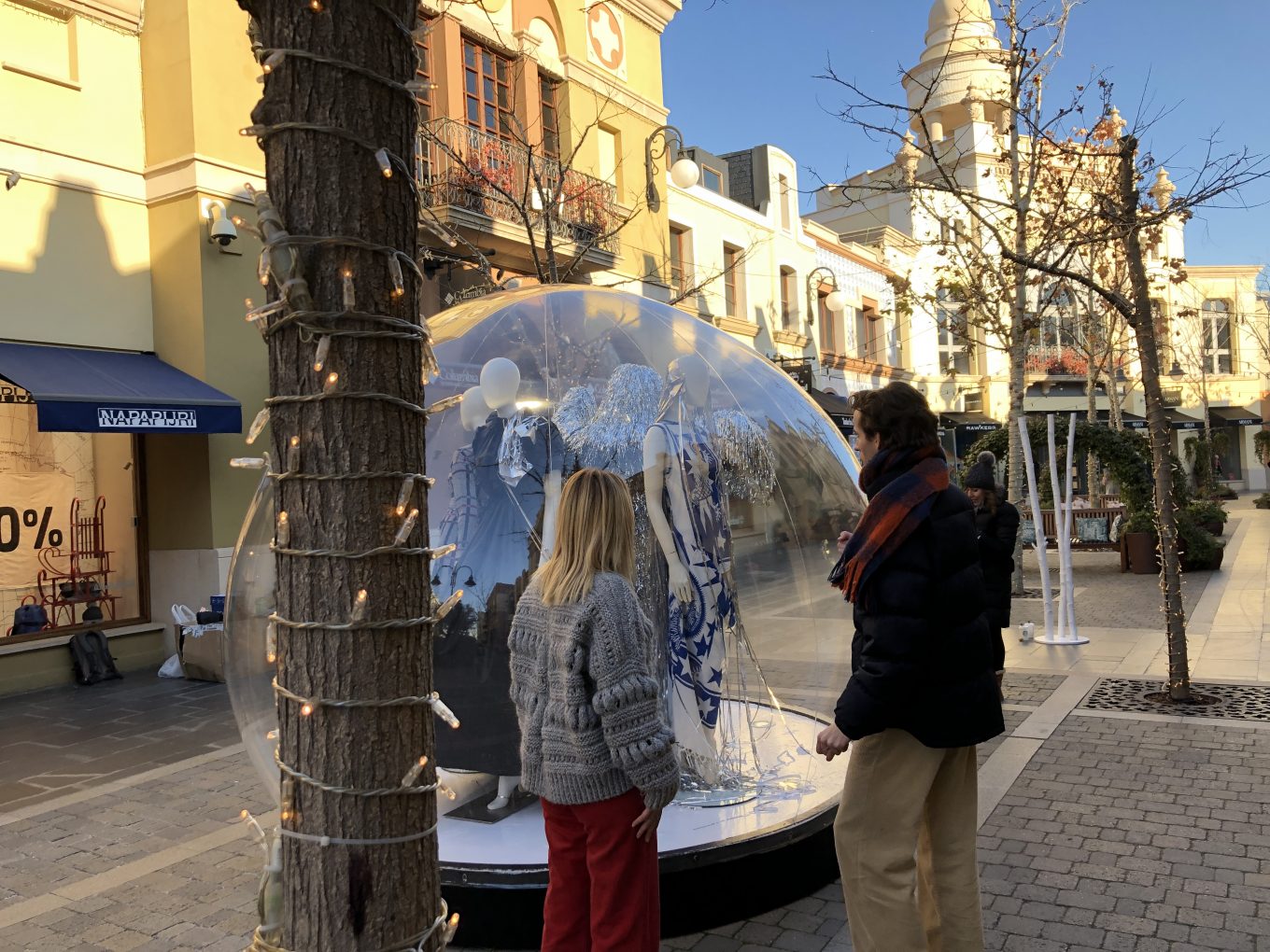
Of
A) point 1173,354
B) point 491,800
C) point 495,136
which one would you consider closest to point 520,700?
point 491,800

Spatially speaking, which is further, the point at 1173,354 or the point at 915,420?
the point at 1173,354

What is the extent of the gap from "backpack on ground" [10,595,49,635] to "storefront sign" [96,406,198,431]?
2.31 meters

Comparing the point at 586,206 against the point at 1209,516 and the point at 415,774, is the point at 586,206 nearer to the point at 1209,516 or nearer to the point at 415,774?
the point at 1209,516

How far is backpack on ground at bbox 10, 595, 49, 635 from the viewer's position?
9930 mm

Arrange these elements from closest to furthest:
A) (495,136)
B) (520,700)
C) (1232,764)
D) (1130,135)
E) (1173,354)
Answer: (520,700) < (1232,764) < (1130,135) < (495,136) < (1173,354)

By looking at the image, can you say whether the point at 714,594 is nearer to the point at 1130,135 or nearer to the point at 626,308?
the point at 626,308

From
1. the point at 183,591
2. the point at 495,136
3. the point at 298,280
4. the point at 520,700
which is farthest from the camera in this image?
the point at 495,136

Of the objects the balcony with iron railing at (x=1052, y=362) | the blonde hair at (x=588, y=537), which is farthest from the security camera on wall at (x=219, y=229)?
the balcony with iron railing at (x=1052, y=362)

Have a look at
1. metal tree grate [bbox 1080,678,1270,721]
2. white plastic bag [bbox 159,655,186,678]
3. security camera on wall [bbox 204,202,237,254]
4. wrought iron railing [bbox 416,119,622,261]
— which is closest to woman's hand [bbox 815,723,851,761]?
metal tree grate [bbox 1080,678,1270,721]

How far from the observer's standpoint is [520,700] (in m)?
2.94

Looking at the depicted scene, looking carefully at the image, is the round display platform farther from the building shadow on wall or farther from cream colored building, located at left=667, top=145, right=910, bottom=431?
cream colored building, located at left=667, top=145, right=910, bottom=431

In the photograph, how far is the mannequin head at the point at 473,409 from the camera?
A: 4.27 metres

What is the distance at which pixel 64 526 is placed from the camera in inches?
418

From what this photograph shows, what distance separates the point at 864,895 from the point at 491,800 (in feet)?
6.58
